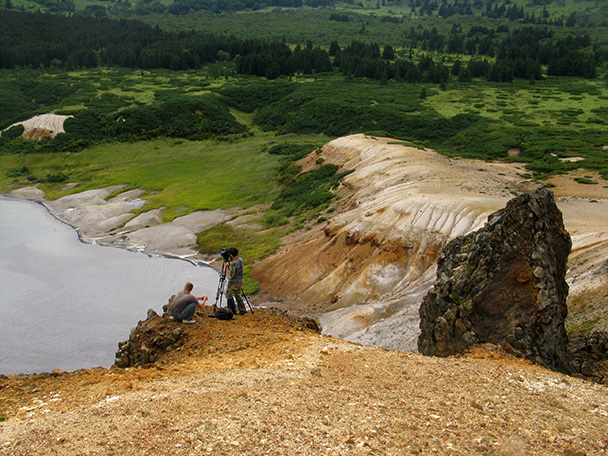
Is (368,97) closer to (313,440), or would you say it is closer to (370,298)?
(370,298)

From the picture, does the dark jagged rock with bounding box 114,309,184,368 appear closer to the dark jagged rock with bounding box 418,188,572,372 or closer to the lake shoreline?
the dark jagged rock with bounding box 418,188,572,372

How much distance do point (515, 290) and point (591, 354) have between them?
11.1 feet

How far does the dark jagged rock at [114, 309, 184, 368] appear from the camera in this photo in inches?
593

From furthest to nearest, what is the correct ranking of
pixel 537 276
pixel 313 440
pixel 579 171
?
pixel 579 171 < pixel 537 276 < pixel 313 440

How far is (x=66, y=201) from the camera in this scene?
2394 inches

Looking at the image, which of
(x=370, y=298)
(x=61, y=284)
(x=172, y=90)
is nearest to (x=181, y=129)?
(x=172, y=90)

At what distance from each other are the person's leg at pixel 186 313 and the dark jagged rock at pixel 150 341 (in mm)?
231

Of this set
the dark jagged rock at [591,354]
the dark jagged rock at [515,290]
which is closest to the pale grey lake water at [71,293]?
the dark jagged rock at [515,290]

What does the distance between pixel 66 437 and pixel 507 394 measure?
28.0ft

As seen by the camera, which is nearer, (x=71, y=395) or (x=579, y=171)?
(x=71, y=395)

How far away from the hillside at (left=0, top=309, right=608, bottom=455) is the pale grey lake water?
1500 centimetres

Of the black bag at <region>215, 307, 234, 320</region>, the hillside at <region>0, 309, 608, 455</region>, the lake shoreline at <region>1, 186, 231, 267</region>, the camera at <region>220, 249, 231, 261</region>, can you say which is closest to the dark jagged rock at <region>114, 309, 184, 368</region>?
the hillside at <region>0, 309, 608, 455</region>

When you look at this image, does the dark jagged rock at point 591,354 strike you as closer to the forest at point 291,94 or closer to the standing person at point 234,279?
the standing person at point 234,279

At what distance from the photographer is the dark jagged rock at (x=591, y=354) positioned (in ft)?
48.6
